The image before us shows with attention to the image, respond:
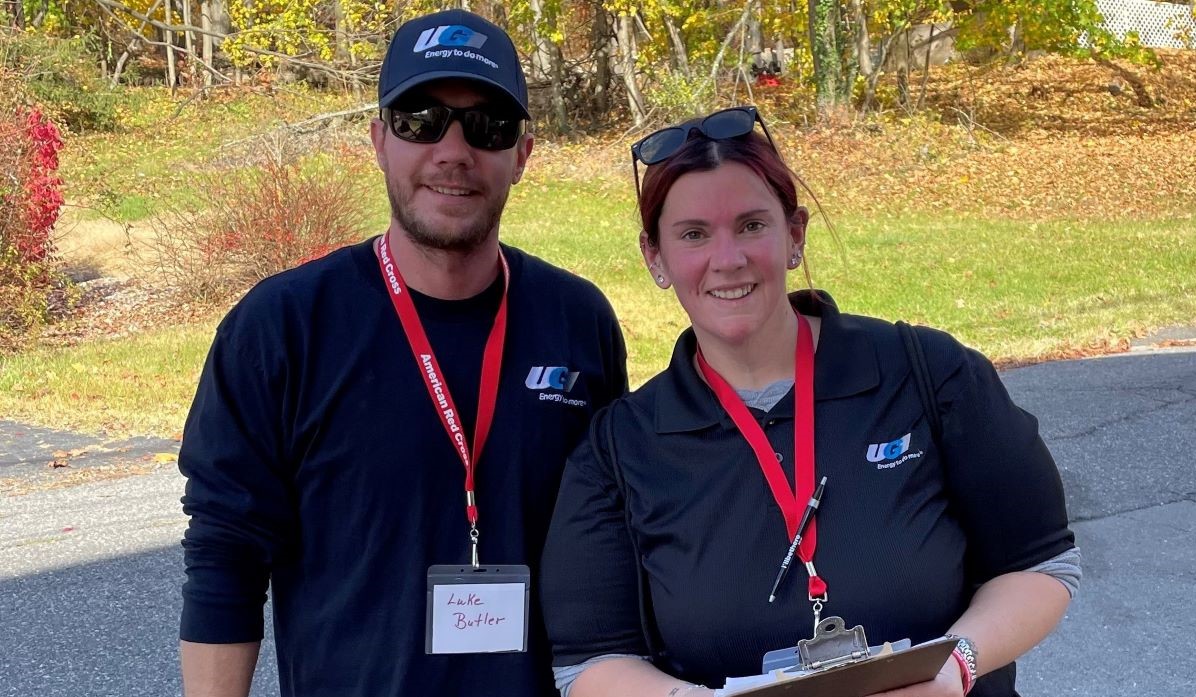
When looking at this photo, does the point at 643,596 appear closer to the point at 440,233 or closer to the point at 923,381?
the point at 923,381

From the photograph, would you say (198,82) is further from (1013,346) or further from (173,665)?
(173,665)

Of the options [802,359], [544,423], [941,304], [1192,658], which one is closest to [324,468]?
Result: [544,423]

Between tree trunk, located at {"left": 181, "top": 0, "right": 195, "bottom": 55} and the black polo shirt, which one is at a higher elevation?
tree trunk, located at {"left": 181, "top": 0, "right": 195, "bottom": 55}

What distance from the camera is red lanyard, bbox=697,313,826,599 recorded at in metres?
2.28

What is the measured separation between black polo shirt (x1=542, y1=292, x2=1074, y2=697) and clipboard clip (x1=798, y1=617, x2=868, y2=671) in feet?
0.52

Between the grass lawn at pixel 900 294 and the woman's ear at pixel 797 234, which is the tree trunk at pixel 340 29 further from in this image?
the woman's ear at pixel 797 234

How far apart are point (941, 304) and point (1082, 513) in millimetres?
7905

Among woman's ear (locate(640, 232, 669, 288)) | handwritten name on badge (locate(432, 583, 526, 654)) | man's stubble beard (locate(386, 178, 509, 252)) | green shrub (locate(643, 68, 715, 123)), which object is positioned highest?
green shrub (locate(643, 68, 715, 123))

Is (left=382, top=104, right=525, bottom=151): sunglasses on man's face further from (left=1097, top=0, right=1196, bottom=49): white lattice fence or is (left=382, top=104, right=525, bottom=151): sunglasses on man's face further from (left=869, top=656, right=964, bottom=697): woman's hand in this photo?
(left=1097, top=0, right=1196, bottom=49): white lattice fence

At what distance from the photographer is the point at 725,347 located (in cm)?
Result: 251

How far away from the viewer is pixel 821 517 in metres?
2.30

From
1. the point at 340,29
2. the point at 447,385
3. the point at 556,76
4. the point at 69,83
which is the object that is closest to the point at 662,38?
the point at 556,76

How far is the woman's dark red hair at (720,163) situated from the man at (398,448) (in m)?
0.41

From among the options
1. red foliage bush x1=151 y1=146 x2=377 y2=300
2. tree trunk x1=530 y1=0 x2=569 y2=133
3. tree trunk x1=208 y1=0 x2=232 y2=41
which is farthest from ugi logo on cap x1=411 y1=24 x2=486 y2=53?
tree trunk x1=208 y1=0 x2=232 y2=41
